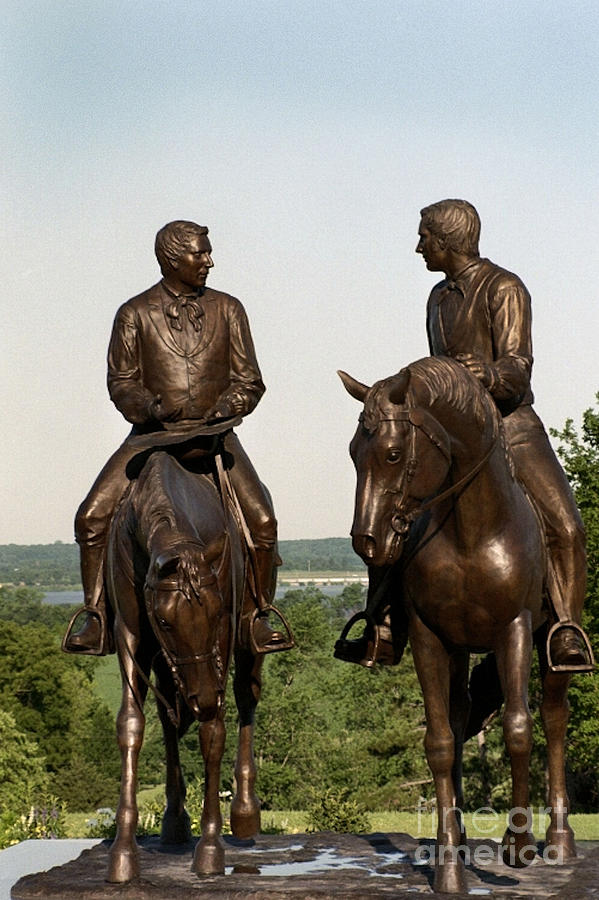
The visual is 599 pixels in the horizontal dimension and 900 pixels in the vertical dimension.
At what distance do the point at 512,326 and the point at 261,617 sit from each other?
2.86 metres

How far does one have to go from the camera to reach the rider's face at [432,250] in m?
9.41

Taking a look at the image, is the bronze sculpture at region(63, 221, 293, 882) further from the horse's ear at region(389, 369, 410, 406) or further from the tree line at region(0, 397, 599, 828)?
the tree line at region(0, 397, 599, 828)

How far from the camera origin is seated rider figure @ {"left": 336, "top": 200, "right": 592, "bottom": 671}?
910 cm

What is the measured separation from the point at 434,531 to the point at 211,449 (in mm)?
1804

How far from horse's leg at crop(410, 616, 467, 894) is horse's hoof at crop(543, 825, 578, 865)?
0.81m

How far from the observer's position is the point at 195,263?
9.47 meters

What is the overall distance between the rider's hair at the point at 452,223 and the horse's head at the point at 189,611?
2.96 metres

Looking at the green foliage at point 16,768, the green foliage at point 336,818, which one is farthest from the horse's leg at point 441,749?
the green foliage at point 16,768

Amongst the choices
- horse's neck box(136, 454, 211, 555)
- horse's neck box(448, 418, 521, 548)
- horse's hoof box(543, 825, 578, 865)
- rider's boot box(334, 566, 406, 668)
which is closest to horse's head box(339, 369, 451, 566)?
horse's neck box(448, 418, 521, 548)

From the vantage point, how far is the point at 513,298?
9.16 m

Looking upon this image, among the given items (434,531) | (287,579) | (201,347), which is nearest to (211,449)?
(201,347)

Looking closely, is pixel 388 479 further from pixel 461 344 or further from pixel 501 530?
pixel 461 344

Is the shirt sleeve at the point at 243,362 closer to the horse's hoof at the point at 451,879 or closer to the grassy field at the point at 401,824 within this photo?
the horse's hoof at the point at 451,879

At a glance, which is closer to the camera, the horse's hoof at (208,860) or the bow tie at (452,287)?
the horse's hoof at (208,860)
